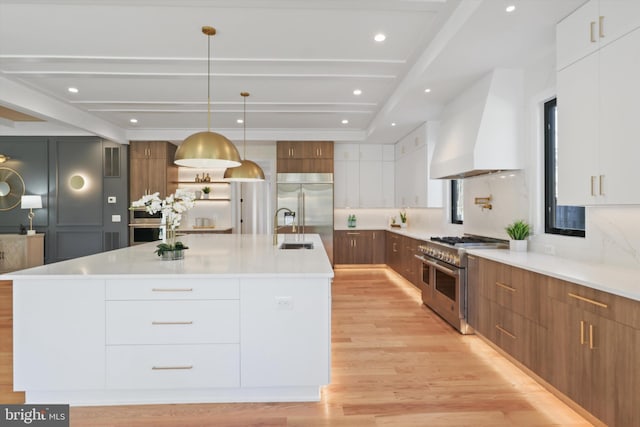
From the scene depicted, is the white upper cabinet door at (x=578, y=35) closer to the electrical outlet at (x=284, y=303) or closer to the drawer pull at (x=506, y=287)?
the drawer pull at (x=506, y=287)

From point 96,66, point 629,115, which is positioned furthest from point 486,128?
point 96,66

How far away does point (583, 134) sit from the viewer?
240 cm

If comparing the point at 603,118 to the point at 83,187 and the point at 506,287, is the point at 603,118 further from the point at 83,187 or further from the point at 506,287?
the point at 83,187

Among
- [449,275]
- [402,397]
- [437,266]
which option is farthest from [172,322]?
[437,266]

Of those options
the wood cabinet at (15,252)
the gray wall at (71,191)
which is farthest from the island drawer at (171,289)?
the wood cabinet at (15,252)

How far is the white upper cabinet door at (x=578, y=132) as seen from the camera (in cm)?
231

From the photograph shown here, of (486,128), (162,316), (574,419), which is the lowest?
(574,419)

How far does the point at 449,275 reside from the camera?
3752 mm

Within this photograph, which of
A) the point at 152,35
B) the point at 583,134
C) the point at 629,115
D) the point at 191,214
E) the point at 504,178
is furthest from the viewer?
the point at 191,214

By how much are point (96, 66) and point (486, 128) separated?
425 centimetres

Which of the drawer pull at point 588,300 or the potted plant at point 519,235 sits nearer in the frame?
the drawer pull at point 588,300

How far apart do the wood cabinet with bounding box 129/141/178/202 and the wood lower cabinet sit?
6.17 m

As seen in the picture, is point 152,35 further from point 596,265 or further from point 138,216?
point 138,216

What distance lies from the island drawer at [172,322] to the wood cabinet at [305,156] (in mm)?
5147
